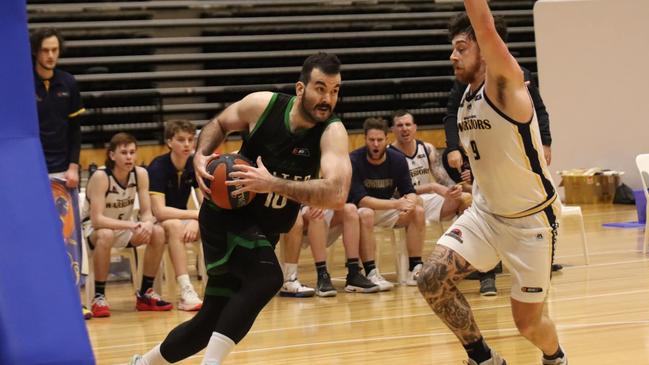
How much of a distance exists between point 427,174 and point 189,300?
2.74 m

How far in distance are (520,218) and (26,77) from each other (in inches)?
109

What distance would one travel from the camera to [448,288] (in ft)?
14.0

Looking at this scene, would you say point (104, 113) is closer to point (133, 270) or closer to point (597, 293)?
point (133, 270)

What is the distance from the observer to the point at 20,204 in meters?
1.79

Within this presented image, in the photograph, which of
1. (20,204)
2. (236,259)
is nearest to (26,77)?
(20,204)

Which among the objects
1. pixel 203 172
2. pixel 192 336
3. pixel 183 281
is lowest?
pixel 183 281

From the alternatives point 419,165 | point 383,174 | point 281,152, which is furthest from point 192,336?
point 419,165

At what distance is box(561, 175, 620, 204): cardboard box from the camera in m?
12.8

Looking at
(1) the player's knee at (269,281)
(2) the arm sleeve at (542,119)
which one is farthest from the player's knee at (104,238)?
(1) the player's knee at (269,281)

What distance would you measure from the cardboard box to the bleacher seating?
2.37m

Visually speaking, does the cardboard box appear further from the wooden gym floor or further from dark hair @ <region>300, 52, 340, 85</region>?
dark hair @ <region>300, 52, 340, 85</region>

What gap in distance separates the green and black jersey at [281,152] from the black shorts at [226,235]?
9cm

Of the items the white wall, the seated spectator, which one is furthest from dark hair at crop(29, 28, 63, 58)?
the white wall

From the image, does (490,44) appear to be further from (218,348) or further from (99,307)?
(99,307)
